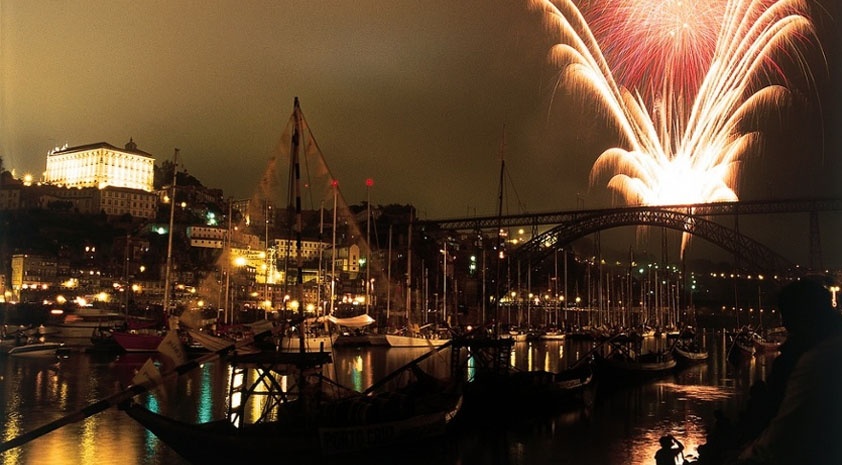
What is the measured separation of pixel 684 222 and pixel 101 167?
10274cm

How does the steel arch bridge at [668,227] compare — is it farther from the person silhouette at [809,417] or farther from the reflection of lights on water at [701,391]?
the person silhouette at [809,417]

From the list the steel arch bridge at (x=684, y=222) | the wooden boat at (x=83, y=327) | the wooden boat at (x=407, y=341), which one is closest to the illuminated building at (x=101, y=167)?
the steel arch bridge at (x=684, y=222)

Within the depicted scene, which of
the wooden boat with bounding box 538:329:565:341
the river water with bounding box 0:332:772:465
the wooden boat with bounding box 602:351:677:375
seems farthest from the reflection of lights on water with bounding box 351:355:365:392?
the wooden boat with bounding box 538:329:565:341

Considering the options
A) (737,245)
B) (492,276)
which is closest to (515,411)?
(737,245)

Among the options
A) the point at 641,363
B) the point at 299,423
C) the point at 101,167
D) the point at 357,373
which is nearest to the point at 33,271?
the point at 101,167

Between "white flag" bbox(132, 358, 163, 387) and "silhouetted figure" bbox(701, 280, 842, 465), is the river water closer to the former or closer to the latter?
"white flag" bbox(132, 358, 163, 387)

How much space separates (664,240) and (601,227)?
790 centimetres

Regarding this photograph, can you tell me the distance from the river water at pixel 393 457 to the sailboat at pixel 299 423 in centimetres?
51

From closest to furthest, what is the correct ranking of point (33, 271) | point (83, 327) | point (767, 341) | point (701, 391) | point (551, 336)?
1. point (701, 391)
2. point (83, 327)
3. point (767, 341)
4. point (551, 336)
5. point (33, 271)

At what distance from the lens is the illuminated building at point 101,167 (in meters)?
122

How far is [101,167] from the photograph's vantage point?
122 m

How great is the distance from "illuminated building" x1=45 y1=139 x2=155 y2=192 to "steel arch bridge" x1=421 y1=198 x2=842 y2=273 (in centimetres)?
7410

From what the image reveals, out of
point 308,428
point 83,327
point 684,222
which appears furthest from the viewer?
point 684,222

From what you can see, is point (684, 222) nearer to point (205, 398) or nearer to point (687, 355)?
point (687, 355)
